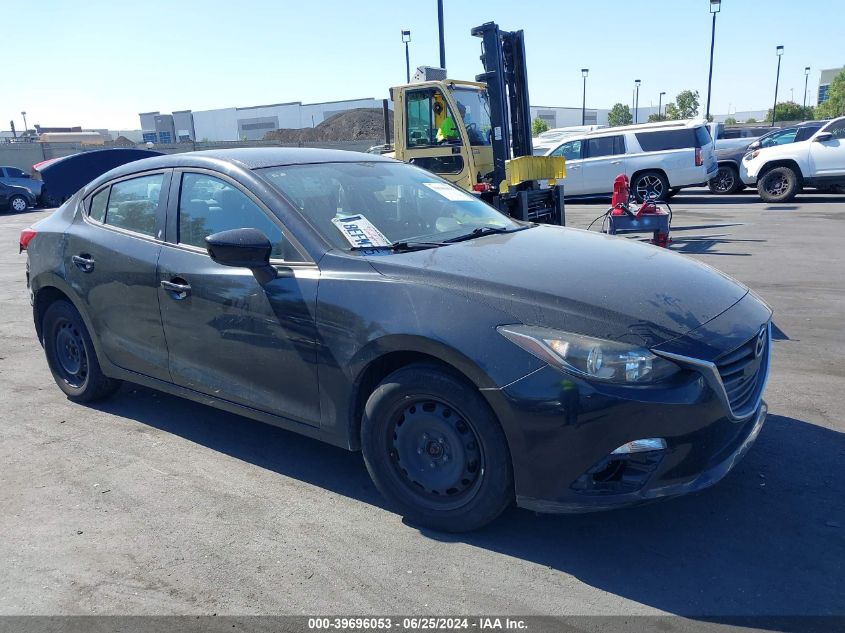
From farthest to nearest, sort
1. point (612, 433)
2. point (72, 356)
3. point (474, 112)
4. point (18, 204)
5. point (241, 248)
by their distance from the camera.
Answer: point (18, 204)
point (474, 112)
point (72, 356)
point (241, 248)
point (612, 433)

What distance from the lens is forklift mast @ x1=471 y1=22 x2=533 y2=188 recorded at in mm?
10117

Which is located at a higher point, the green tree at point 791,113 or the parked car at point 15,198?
the green tree at point 791,113

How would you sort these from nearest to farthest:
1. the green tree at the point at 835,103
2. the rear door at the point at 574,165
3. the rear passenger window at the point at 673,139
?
the rear passenger window at the point at 673,139 → the rear door at the point at 574,165 → the green tree at the point at 835,103

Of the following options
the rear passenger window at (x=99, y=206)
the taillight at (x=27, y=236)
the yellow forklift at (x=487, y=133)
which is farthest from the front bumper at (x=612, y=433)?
the yellow forklift at (x=487, y=133)

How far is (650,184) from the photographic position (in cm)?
1855

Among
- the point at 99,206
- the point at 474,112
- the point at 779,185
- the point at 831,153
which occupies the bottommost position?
the point at 779,185

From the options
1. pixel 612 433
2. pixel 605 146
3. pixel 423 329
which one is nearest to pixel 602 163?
pixel 605 146

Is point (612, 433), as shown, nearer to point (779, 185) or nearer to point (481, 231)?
point (481, 231)

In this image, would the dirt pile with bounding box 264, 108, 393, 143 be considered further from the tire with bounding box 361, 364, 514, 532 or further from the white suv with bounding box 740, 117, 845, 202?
the tire with bounding box 361, 364, 514, 532

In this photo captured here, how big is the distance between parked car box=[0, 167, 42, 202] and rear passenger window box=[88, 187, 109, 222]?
2612cm

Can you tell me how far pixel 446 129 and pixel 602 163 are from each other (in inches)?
313

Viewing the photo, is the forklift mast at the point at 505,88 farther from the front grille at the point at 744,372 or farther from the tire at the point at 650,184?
the tire at the point at 650,184

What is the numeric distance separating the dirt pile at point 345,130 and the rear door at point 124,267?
47966mm

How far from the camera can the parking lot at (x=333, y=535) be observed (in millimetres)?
2967
